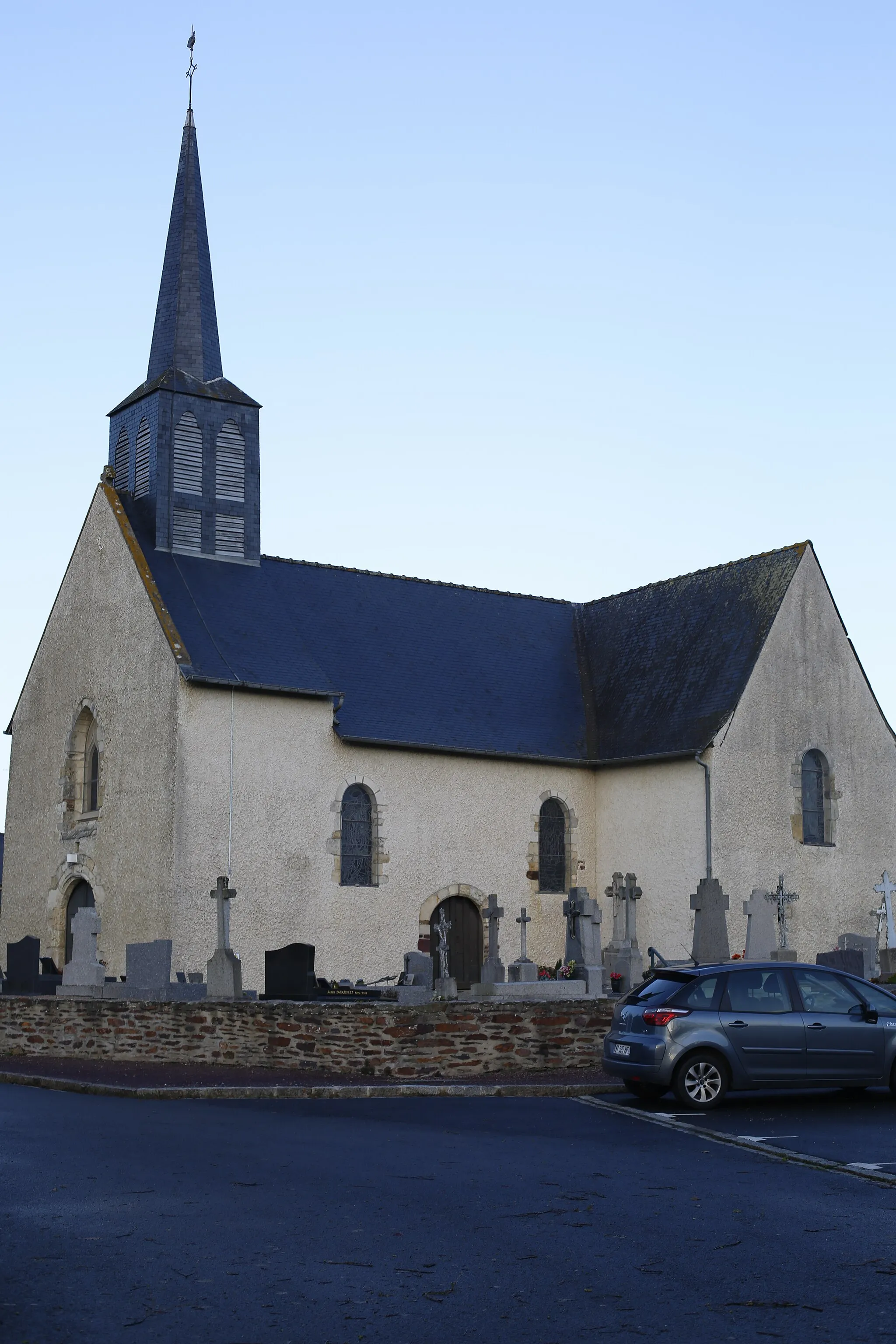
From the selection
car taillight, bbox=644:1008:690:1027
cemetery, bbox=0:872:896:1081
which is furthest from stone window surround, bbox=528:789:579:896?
car taillight, bbox=644:1008:690:1027

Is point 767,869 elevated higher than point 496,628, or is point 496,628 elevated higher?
point 496,628

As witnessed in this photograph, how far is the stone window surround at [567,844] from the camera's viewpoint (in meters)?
27.1

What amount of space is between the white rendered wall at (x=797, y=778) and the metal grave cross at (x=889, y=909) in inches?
14.6

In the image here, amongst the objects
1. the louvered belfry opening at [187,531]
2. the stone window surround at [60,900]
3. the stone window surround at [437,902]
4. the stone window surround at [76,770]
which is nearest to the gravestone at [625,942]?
the stone window surround at [437,902]

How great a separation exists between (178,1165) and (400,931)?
16.2 meters

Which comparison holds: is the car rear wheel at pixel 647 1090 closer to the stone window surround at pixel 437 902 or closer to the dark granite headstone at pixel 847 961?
the dark granite headstone at pixel 847 961

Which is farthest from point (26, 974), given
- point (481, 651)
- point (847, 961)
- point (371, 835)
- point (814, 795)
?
point (814, 795)

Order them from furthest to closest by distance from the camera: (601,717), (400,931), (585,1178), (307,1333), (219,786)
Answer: (601,717) < (400,931) < (219,786) < (585,1178) < (307,1333)

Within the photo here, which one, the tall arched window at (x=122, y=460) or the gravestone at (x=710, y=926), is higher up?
the tall arched window at (x=122, y=460)

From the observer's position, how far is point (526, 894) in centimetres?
2686

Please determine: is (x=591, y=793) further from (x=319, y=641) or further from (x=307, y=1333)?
(x=307, y=1333)

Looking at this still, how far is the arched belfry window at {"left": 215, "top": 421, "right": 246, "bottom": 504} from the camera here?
27.2 m

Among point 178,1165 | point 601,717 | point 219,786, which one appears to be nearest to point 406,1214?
point 178,1165

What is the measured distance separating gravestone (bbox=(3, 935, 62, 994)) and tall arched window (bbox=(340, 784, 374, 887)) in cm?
534
